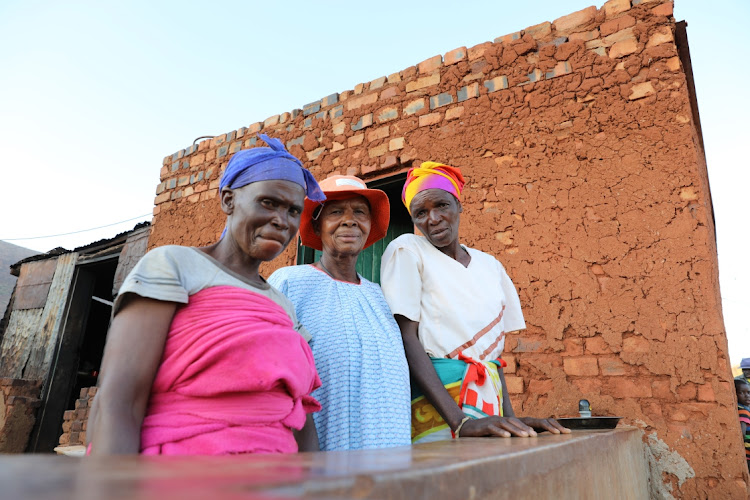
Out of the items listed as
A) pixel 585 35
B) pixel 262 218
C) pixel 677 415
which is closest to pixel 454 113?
pixel 585 35

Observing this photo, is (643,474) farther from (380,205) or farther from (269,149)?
(269,149)

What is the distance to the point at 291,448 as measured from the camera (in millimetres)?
1221

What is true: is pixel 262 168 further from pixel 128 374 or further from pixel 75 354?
pixel 75 354

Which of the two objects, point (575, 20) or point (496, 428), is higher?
point (575, 20)

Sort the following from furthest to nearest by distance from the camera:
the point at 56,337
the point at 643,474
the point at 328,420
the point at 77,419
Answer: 1. the point at 56,337
2. the point at 77,419
3. the point at 643,474
4. the point at 328,420

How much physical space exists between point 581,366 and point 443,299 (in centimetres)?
209

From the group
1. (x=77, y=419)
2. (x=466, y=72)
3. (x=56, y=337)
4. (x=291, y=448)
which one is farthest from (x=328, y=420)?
(x=56, y=337)

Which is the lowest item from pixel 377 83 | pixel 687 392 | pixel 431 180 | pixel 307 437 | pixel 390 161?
pixel 307 437

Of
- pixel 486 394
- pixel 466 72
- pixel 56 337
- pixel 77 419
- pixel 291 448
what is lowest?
pixel 77 419

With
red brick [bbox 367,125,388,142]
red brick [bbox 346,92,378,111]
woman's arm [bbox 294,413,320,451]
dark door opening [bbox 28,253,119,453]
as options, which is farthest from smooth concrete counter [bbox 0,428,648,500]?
dark door opening [bbox 28,253,119,453]

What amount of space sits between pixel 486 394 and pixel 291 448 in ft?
2.89

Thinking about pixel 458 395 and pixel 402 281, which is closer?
pixel 458 395

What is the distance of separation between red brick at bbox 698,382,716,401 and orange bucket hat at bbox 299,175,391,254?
246 cm

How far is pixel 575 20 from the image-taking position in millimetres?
4172
